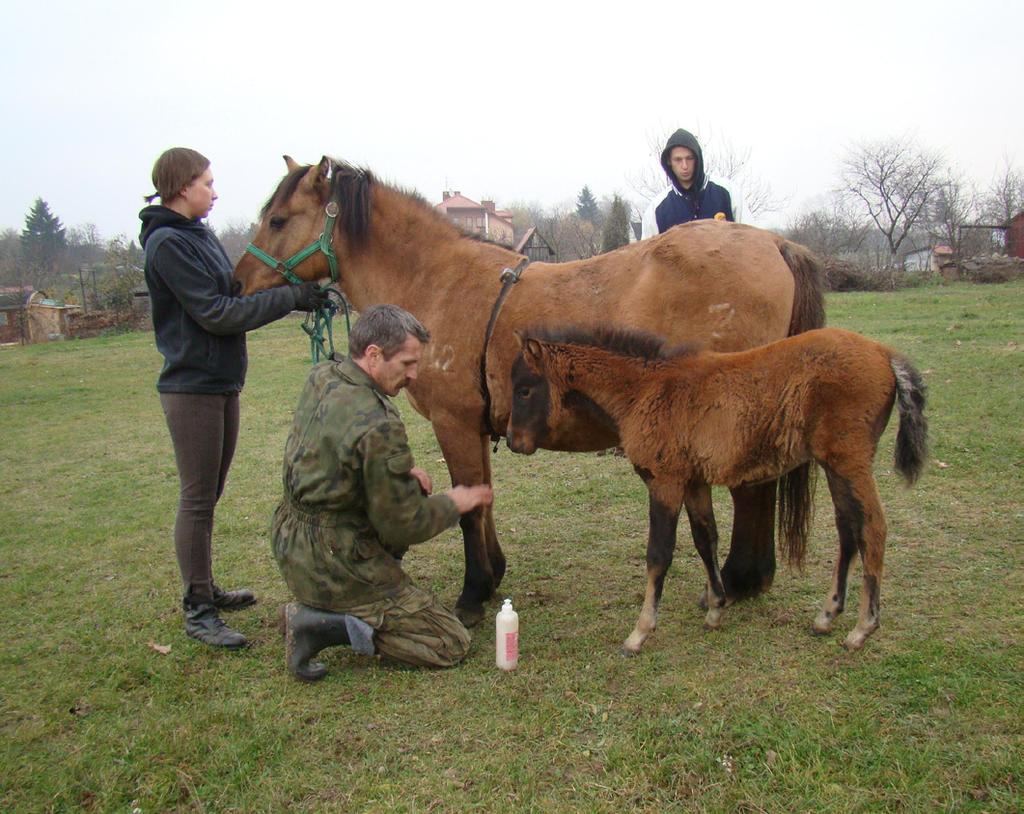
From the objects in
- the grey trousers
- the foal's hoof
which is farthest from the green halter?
the foal's hoof

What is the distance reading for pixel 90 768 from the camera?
9.30 ft

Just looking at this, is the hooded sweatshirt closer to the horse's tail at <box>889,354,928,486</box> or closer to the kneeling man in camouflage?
the kneeling man in camouflage

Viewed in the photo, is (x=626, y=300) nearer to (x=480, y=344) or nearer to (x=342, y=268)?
(x=480, y=344)

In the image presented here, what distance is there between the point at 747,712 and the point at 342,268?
3.25 meters

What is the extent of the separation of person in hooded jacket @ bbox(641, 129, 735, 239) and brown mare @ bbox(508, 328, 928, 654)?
156cm

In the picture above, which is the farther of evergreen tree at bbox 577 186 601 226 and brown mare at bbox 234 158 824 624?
evergreen tree at bbox 577 186 601 226

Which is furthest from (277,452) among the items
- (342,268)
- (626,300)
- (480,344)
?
(626,300)

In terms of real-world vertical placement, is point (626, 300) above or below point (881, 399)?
above

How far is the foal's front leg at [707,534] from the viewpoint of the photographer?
361cm

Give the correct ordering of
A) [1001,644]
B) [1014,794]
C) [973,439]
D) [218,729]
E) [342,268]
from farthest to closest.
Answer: [973,439], [342,268], [1001,644], [218,729], [1014,794]

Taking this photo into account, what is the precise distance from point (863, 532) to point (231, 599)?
3487mm

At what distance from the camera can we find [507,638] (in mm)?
3404

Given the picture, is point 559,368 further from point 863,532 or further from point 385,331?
point 863,532

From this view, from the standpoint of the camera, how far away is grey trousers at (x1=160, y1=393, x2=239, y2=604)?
379 cm
